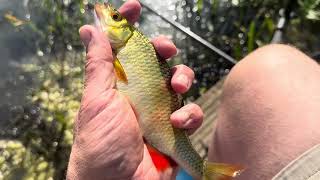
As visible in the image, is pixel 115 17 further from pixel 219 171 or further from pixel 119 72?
pixel 219 171

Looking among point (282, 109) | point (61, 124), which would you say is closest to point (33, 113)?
point (61, 124)

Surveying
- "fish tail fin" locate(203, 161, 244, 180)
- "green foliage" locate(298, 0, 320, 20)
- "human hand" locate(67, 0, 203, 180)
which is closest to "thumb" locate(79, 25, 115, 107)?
"human hand" locate(67, 0, 203, 180)

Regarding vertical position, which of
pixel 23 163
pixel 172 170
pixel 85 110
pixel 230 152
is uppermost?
pixel 85 110

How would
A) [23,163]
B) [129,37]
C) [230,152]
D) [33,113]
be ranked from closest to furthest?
1. [129,37]
2. [230,152]
3. [23,163]
4. [33,113]

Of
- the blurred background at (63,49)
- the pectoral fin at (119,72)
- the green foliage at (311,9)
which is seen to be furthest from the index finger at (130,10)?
the green foliage at (311,9)

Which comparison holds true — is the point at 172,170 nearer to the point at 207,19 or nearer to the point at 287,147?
the point at 287,147

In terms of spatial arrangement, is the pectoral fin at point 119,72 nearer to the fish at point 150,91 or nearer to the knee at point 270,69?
the fish at point 150,91

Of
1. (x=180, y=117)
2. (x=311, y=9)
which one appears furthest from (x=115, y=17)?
(x=311, y=9)

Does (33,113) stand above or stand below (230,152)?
below
